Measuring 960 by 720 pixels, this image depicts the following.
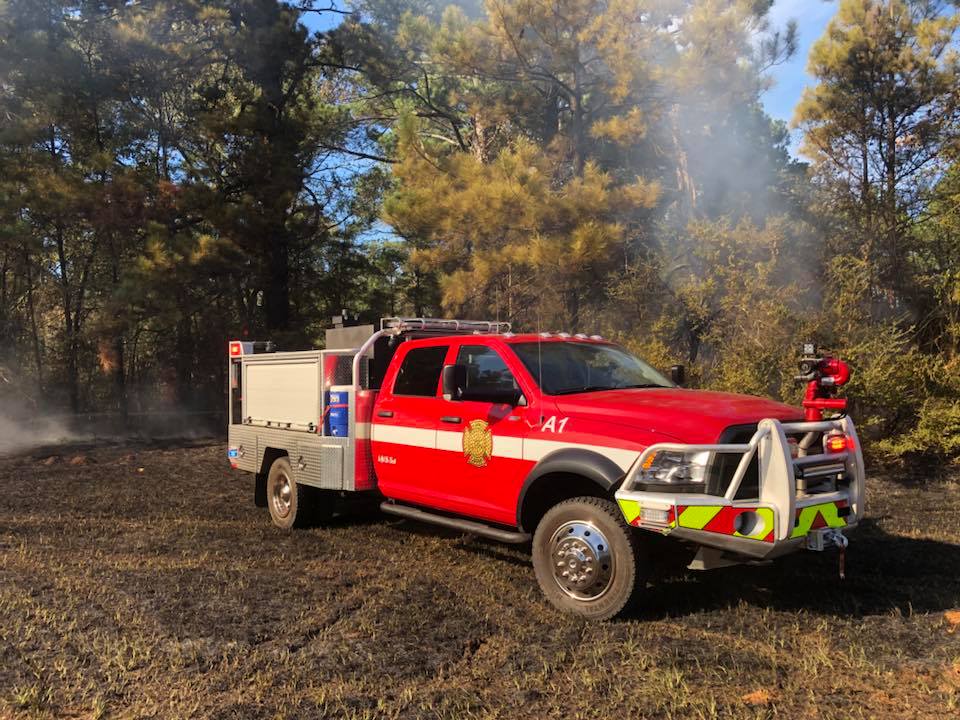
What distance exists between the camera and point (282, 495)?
759 cm

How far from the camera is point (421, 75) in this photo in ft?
59.2

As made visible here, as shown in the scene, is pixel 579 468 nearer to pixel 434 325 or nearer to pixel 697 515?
pixel 697 515

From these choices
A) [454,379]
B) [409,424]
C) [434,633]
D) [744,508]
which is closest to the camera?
[744,508]

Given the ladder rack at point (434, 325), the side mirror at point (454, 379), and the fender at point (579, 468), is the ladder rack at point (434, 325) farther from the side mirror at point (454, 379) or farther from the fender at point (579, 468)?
the fender at point (579, 468)

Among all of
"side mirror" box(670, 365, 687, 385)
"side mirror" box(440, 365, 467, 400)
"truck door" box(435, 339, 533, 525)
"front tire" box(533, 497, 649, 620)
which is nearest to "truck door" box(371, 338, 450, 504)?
"truck door" box(435, 339, 533, 525)

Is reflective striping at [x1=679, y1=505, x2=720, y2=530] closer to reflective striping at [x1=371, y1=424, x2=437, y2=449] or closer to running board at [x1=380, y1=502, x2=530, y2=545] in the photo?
running board at [x1=380, y1=502, x2=530, y2=545]

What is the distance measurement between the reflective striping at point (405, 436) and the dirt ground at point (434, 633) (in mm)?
947

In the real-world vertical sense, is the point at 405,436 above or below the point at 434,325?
below

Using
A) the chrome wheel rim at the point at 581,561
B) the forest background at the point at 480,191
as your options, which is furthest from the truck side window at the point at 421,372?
the forest background at the point at 480,191

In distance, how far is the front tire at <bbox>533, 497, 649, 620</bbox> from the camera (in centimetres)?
438

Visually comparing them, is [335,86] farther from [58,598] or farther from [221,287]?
[58,598]

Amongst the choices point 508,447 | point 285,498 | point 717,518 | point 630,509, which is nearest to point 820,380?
point 717,518

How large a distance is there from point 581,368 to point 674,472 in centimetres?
147

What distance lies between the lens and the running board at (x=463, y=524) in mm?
5098
